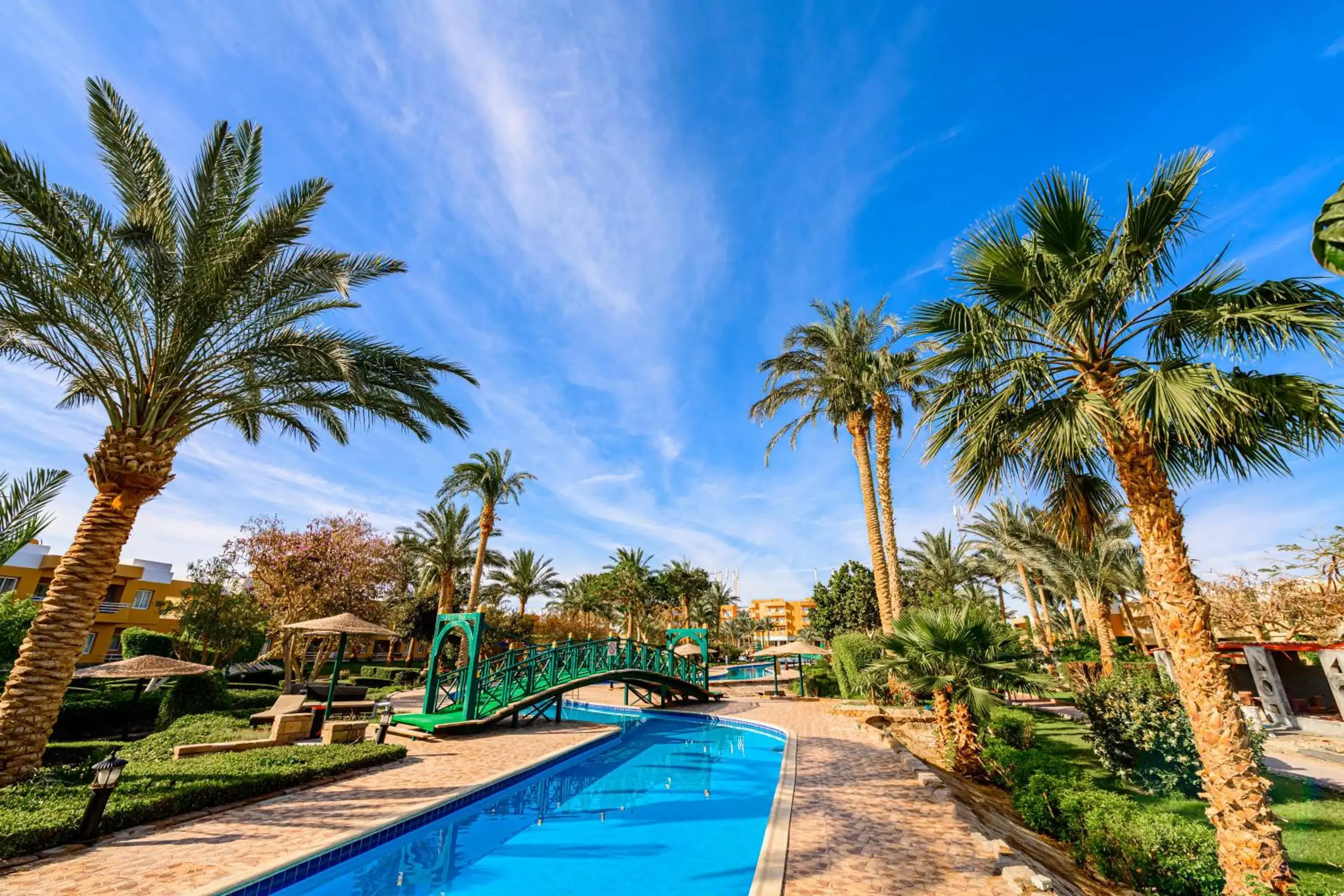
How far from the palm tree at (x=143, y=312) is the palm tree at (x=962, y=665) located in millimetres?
9946

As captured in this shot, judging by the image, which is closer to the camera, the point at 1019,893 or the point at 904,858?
the point at 1019,893

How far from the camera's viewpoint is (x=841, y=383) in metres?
19.4

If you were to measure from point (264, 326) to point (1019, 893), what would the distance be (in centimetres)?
1208

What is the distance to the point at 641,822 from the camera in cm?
837

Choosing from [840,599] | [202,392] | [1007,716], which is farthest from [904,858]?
[840,599]

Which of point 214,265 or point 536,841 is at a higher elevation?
point 214,265

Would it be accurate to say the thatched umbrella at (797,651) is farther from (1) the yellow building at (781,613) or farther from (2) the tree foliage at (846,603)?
(1) the yellow building at (781,613)

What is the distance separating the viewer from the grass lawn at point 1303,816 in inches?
199

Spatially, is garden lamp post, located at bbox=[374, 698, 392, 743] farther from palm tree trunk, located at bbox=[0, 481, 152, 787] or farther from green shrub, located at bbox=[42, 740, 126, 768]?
palm tree trunk, located at bbox=[0, 481, 152, 787]

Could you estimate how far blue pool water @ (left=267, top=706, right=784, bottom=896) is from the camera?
605cm

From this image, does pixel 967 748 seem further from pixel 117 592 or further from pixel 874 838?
pixel 117 592

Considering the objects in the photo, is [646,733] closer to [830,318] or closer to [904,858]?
[904,858]

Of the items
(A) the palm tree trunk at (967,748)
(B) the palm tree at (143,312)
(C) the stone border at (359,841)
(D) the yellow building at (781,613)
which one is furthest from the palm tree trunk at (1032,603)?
(D) the yellow building at (781,613)

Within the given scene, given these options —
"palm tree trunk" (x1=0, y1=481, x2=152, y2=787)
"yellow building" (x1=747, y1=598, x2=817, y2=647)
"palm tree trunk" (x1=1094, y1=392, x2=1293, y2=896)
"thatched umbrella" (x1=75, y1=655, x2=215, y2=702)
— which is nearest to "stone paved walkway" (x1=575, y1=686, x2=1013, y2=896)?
"palm tree trunk" (x1=1094, y1=392, x2=1293, y2=896)
